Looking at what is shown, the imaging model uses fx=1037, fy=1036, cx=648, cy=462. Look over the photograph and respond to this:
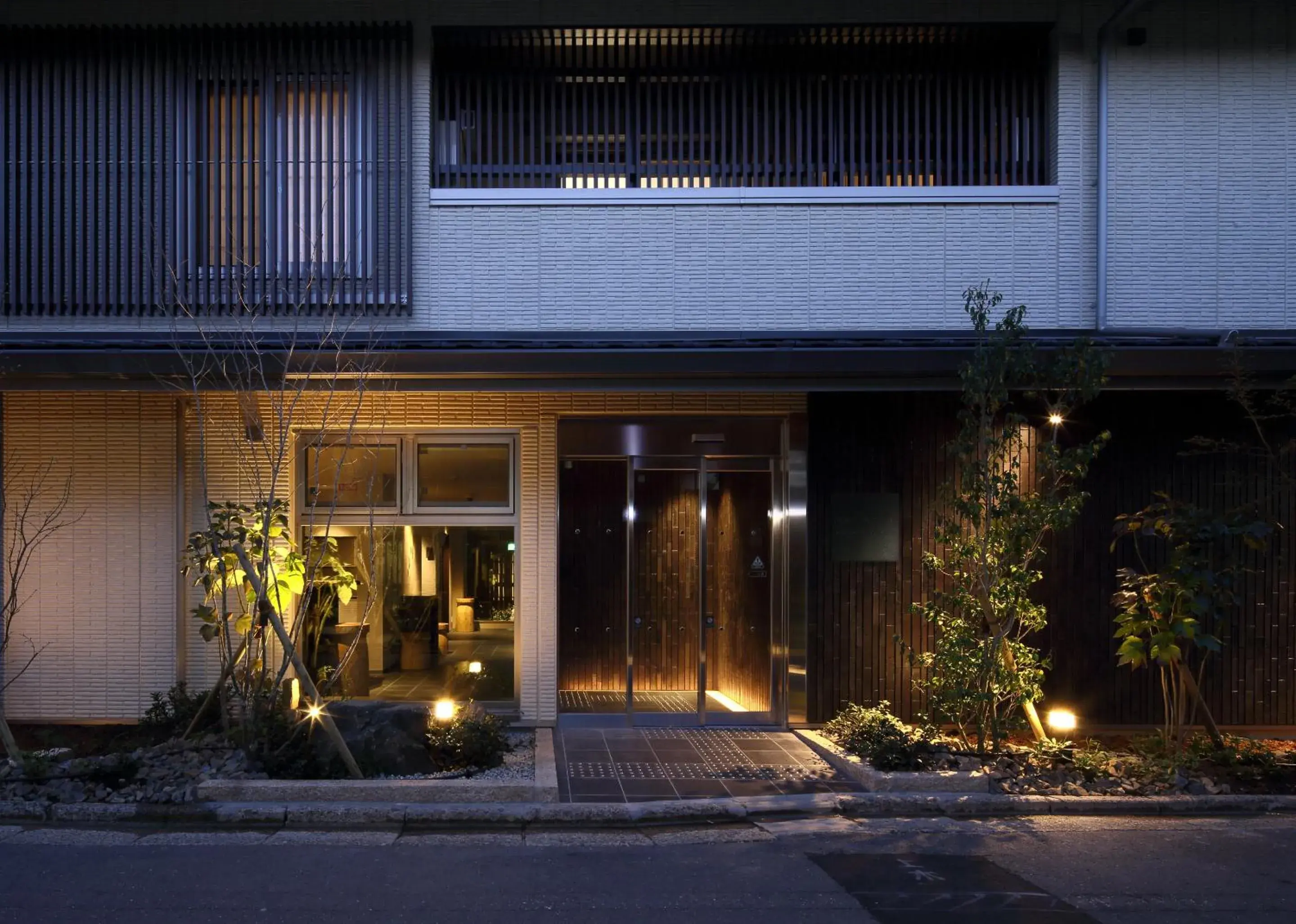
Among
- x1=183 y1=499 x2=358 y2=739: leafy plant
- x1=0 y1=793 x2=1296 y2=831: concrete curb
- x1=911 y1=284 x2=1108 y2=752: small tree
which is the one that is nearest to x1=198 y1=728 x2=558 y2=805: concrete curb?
x1=0 y1=793 x2=1296 y2=831: concrete curb

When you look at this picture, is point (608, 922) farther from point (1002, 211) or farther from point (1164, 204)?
point (1164, 204)

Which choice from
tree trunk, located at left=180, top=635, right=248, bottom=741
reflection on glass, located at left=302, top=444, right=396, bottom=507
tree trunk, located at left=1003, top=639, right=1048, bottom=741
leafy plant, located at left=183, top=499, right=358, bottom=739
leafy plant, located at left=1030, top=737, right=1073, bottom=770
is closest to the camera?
leafy plant, located at left=183, top=499, right=358, bottom=739

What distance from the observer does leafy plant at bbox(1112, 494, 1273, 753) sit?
8.98 meters

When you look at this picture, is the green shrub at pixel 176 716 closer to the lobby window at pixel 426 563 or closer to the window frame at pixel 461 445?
the lobby window at pixel 426 563

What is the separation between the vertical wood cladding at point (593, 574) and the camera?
11.4 metres

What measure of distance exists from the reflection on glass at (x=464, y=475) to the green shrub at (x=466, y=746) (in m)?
2.81

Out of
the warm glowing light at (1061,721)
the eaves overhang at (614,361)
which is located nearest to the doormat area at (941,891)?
the warm glowing light at (1061,721)

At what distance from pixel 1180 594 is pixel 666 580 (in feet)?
16.6

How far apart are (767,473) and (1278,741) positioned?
590cm

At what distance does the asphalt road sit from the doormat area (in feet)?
0.05

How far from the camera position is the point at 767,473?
11.4 m

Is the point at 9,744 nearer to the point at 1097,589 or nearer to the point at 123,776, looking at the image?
the point at 123,776

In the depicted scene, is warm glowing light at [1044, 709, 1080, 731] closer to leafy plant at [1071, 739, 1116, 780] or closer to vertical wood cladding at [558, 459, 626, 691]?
leafy plant at [1071, 739, 1116, 780]

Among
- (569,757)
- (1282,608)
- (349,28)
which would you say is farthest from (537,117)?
(1282,608)
